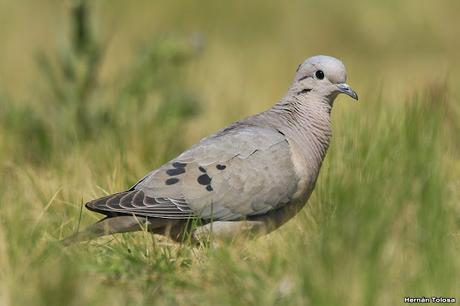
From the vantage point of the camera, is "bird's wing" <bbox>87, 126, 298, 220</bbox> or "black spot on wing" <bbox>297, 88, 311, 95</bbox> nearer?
"bird's wing" <bbox>87, 126, 298, 220</bbox>

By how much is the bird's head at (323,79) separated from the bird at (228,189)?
0.25 m

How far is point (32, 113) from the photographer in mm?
6539

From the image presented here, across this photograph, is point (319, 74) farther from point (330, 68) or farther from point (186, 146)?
point (186, 146)

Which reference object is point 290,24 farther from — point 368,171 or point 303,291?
point 303,291

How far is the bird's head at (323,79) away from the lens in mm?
4926

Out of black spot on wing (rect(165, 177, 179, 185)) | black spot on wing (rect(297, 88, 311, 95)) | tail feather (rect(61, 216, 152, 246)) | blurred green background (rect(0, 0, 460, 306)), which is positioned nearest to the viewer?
blurred green background (rect(0, 0, 460, 306))

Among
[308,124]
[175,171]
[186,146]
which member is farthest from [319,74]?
[186,146]

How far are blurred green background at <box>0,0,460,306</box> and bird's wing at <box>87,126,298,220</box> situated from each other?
18 cm

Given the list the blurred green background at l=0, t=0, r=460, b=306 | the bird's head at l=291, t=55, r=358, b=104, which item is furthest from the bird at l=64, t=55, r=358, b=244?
the bird's head at l=291, t=55, r=358, b=104

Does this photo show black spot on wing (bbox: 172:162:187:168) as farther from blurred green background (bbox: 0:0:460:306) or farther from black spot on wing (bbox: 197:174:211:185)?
blurred green background (bbox: 0:0:460:306)

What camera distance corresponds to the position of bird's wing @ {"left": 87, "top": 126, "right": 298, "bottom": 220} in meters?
4.61

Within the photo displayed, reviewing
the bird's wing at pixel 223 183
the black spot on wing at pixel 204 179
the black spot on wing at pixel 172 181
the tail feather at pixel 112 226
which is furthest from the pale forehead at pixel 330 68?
the tail feather at pixel 112 226

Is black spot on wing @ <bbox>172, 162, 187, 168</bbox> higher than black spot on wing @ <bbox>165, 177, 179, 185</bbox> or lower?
higher

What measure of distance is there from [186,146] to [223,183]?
2.02 meters
